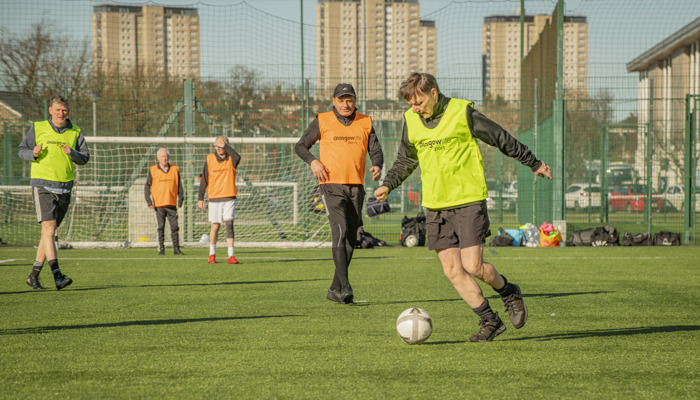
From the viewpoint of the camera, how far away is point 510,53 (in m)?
25.1

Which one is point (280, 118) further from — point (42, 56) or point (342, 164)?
point (42, 56)

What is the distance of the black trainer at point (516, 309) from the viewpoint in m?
4.98

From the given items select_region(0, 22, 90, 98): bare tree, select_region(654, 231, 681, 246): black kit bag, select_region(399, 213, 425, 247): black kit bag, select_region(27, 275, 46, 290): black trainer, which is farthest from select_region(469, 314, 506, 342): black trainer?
select_region(0, 22, 90, 98): bare tree

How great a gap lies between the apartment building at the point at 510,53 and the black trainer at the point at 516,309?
1083 cm

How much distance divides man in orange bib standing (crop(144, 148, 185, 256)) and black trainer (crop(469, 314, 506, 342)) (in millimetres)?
9202

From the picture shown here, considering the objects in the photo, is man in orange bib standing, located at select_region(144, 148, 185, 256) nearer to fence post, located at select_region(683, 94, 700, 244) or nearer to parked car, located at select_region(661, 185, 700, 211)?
fence post, located at select_region(683, 94, 700, 244)

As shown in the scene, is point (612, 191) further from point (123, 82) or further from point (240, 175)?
point (123, 82)

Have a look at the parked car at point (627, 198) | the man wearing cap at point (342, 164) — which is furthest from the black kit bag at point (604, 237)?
the man wearing cap at point (342, 164)

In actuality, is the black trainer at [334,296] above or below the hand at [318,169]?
below

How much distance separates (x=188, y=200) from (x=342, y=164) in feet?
30.6

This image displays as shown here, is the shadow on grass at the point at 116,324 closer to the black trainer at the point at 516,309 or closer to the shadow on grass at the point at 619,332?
the black trainer at the point at 516,309

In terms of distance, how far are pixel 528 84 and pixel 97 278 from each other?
12772 mm

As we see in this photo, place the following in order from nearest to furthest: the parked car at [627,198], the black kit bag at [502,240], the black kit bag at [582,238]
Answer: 1. the black kit bag at [582,238]
2. the black kit bag at [502,240]
3. the parked car at [627,198]

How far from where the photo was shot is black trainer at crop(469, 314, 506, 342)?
4.92 metres
